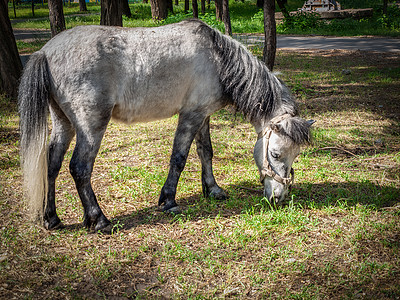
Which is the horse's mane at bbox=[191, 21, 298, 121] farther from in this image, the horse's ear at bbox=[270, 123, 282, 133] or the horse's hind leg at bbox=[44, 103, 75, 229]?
the horse's hind leg at bbox=[44, 103, 75, 229]

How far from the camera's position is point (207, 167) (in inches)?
186

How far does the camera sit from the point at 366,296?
294 cm

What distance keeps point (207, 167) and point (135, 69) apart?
5.28ft

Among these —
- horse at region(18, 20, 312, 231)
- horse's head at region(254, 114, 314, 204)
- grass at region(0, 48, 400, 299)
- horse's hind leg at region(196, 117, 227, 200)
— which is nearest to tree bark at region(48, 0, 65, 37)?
grass at region(0, 48, 400, 299)

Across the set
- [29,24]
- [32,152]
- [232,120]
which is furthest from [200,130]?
[29,24]

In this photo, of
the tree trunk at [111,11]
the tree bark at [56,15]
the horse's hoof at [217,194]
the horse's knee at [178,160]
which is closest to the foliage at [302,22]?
the tree bark at [56,15]

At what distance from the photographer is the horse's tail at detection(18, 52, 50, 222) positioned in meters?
3.55

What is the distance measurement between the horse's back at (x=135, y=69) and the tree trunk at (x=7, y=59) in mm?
5092

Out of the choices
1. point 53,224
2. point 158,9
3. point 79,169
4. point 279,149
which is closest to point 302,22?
point 158,9

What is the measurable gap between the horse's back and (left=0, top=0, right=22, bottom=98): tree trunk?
509cm

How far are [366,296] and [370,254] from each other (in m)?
0.65

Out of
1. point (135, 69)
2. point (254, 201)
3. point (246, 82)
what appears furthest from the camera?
point (254, 201)

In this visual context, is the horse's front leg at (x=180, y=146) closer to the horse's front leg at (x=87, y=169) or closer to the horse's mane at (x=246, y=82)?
the horse's mane at (x=246, y=82)

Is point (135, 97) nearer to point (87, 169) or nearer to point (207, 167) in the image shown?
point (87, 169)
